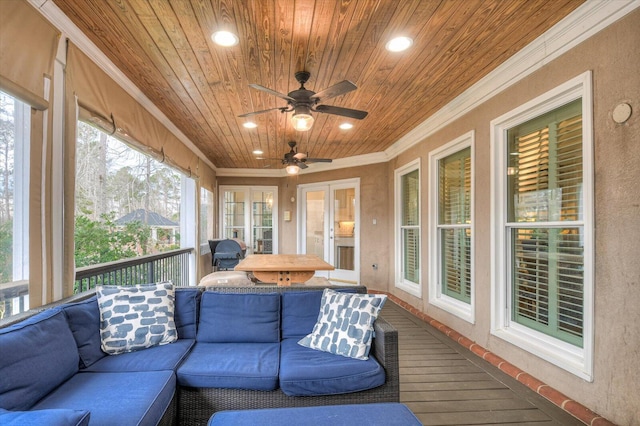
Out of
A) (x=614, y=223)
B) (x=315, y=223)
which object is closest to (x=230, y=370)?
(x=614, y=223)

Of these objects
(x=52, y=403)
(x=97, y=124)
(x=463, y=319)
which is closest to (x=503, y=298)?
(x=463, y=319)

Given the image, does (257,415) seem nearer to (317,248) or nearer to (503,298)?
(503,298)

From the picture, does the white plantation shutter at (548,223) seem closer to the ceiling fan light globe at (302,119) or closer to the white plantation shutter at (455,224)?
the white plantation shutter at (455,224)

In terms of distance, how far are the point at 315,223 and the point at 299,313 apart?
16.1 ft

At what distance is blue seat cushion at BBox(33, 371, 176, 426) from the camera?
4.71 feet

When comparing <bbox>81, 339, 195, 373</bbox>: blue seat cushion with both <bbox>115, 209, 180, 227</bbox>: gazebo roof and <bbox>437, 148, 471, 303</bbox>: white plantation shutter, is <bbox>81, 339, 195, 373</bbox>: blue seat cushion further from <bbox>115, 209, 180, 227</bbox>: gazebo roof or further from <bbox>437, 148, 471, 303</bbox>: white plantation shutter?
<bbox>437, 148, 471, 303</bbox>: white plantation shutter

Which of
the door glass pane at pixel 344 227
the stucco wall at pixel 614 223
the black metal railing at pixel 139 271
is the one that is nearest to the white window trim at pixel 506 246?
the stucco wall at pixel 614 223

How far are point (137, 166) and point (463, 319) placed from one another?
4.14 metres

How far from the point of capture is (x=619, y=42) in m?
1.97

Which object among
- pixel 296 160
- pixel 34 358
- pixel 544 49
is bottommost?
pixel 34 358

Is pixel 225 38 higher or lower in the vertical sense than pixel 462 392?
higher

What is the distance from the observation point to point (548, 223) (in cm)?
255

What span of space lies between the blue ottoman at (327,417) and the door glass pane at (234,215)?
21.5ft

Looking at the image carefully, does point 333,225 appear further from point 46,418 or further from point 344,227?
point 46,418
